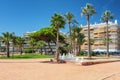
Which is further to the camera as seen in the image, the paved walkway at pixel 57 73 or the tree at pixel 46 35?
the tree at pixel 46 35

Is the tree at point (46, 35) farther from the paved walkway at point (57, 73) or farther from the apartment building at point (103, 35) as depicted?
the paved walkway at point (57, 73)

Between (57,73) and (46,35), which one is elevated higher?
(46,35)

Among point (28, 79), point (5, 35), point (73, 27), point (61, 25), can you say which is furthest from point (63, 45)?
point (28, 79)

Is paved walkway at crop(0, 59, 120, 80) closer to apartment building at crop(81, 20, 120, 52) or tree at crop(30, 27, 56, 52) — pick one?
tree at crop(30, 27, 56, 52)

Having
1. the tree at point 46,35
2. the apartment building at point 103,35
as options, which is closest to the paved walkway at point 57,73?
the tree at point 46,35

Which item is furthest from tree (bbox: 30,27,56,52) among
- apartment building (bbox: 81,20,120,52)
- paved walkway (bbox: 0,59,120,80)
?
paved walkway (bbox: 0,59,120,80)

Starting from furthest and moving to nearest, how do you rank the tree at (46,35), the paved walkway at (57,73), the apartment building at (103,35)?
the apartment building at (103,35) → the tree at (46,35) → the paved walkway at (57,73)

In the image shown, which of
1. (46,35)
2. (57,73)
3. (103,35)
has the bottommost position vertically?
(57,73)

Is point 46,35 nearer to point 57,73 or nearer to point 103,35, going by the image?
point 103,35

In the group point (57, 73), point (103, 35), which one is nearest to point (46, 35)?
point (103, 35)

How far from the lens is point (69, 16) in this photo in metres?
74.1

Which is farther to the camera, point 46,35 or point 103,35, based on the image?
point 103,35

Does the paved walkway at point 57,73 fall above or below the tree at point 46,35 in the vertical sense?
below

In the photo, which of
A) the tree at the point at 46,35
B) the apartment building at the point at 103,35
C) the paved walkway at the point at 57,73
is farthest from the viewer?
the apartment building at the point at 103,35
